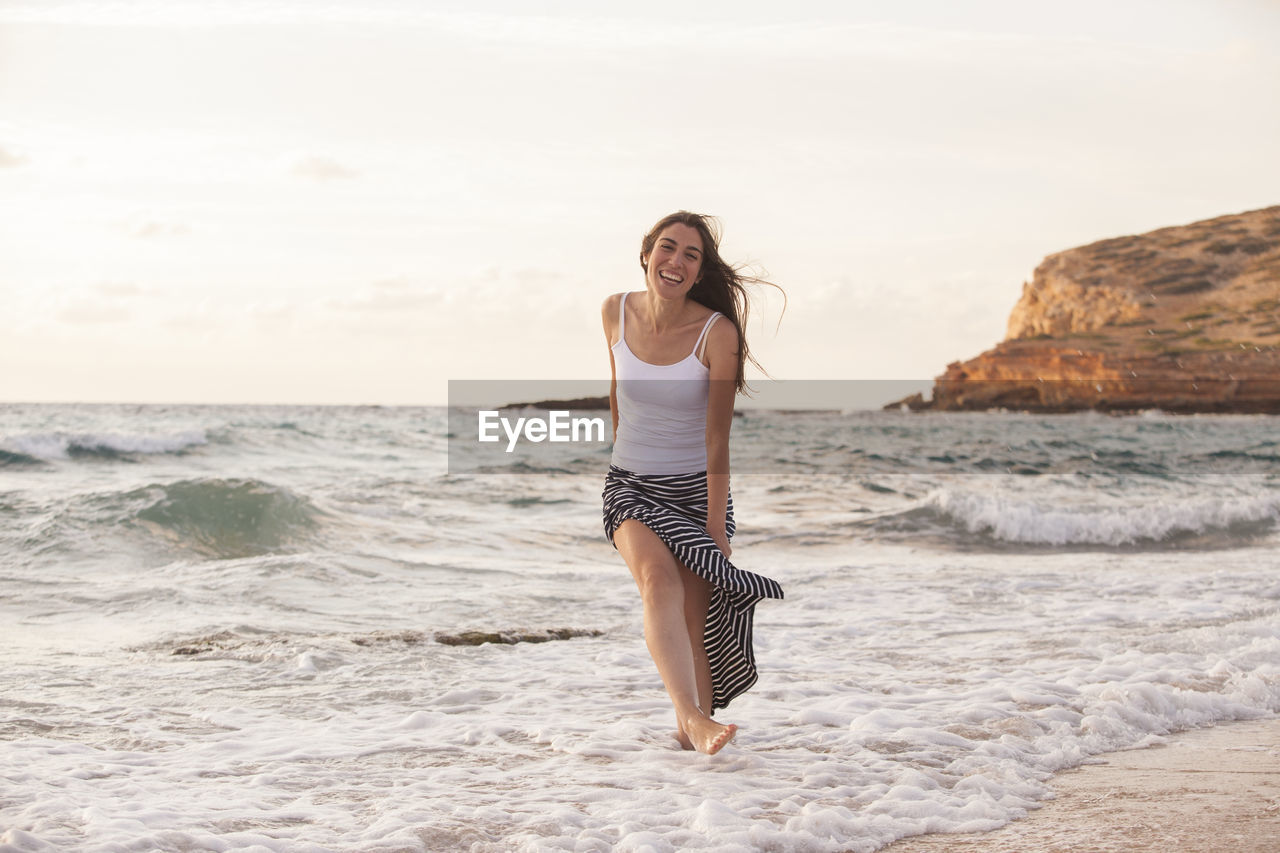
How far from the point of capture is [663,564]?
11.7 ft

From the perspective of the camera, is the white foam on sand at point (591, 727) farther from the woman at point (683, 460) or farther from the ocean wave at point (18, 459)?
the ocean wave at point (18, 459)

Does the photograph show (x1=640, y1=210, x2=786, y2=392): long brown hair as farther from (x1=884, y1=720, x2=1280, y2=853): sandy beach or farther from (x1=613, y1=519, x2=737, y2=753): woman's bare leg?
(x1=884, y1=720, x2=1280, y2=853): sandy beach

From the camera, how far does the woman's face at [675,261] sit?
11.8ft

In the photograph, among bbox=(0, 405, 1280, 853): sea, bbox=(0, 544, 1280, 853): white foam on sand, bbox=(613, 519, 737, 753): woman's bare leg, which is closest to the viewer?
bbox=(0, 544, 1280, 853): white foam on sand

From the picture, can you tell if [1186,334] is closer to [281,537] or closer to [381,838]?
[281,537]

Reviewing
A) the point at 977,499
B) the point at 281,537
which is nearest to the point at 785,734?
the point at 281,537

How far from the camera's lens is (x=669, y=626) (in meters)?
3.48

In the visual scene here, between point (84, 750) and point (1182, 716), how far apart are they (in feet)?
14.5

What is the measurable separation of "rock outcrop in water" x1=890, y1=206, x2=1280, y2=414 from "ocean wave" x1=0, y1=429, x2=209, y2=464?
67228 mm

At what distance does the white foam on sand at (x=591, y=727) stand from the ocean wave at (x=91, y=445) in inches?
505

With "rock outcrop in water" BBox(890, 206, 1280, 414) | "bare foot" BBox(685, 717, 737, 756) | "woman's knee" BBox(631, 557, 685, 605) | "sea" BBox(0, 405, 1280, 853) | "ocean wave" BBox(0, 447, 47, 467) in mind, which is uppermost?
"rock outcrop in water" BBox(890, 206, 1280, 414)

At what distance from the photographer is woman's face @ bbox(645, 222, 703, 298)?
3.59 m

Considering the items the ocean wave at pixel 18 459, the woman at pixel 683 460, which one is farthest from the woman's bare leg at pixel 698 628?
the ocean wave at pixel 18 459

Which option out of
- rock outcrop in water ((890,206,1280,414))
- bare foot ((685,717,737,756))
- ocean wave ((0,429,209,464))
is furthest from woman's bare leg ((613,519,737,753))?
rock outcrop in water ((890,206,1280,414))
